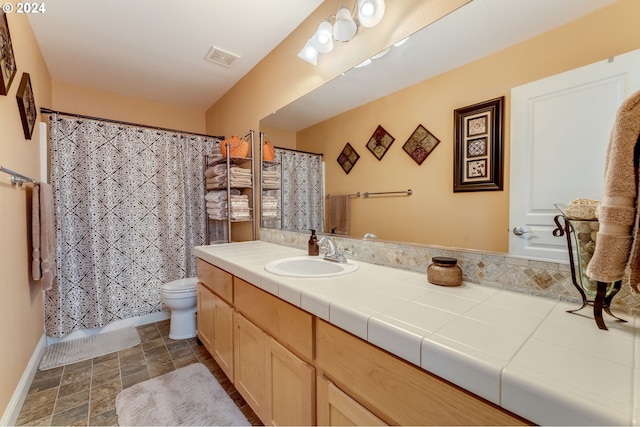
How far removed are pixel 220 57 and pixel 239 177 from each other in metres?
1.01

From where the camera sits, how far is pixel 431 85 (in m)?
1.14

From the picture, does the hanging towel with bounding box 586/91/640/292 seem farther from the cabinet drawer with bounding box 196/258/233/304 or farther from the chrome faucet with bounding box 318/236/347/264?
the cabinet drawer with bounding box 196/258/233/304

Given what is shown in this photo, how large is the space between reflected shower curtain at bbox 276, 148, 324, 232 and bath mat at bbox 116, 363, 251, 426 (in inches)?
44.1

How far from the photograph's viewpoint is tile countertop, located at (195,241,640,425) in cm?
44

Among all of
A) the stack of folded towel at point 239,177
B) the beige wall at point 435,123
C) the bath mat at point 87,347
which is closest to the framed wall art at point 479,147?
the beige wall at point 435,123

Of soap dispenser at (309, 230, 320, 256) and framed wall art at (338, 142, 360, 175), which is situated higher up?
framed wall art at (338, 142, 360, 175)

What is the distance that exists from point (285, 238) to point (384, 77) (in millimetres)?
1264

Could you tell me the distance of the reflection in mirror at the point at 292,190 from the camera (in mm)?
1748

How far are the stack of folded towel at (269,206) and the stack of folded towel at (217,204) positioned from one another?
40cm

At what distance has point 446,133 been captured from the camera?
1.08m

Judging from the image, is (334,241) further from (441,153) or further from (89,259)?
(89,259)

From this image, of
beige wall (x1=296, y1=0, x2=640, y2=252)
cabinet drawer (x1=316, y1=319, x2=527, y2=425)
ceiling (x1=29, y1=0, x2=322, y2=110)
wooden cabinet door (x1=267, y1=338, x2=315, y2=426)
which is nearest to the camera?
cabinet drawer (x1=316, y1=319, x2=527, y2=425)

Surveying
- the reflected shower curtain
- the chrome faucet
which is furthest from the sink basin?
the reflected shower curtain

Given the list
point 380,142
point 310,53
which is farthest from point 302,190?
point 310,53
